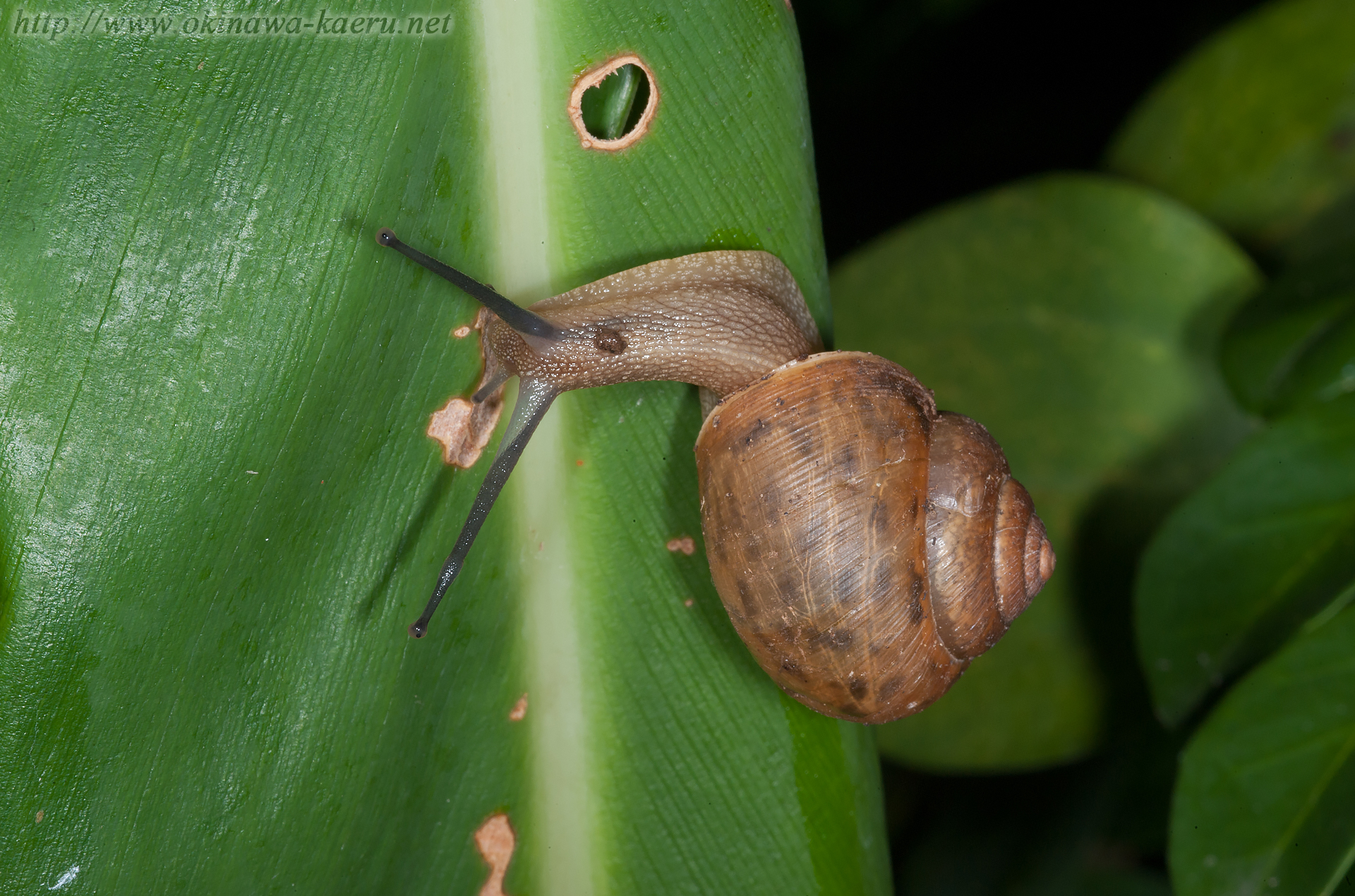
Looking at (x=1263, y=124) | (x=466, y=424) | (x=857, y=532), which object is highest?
(x=466, y=424)

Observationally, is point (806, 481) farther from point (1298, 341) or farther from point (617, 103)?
point (1298, 341)

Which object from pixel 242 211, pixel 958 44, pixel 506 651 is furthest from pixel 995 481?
pixel 958 44

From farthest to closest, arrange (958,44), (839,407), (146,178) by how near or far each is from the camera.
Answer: (958,44), (839,407), (146,178)

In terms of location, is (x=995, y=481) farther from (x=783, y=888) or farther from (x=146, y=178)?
(x=146, y=178)

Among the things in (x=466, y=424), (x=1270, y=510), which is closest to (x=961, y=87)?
(x=1270, y=510)

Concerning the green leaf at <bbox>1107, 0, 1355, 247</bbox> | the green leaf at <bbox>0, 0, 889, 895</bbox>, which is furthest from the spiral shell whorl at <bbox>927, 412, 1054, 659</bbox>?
the green leaf at <bbox>1107, 0, 1355, 247</bbox>

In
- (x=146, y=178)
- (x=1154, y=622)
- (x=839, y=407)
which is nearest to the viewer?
(x=146, y=178)
